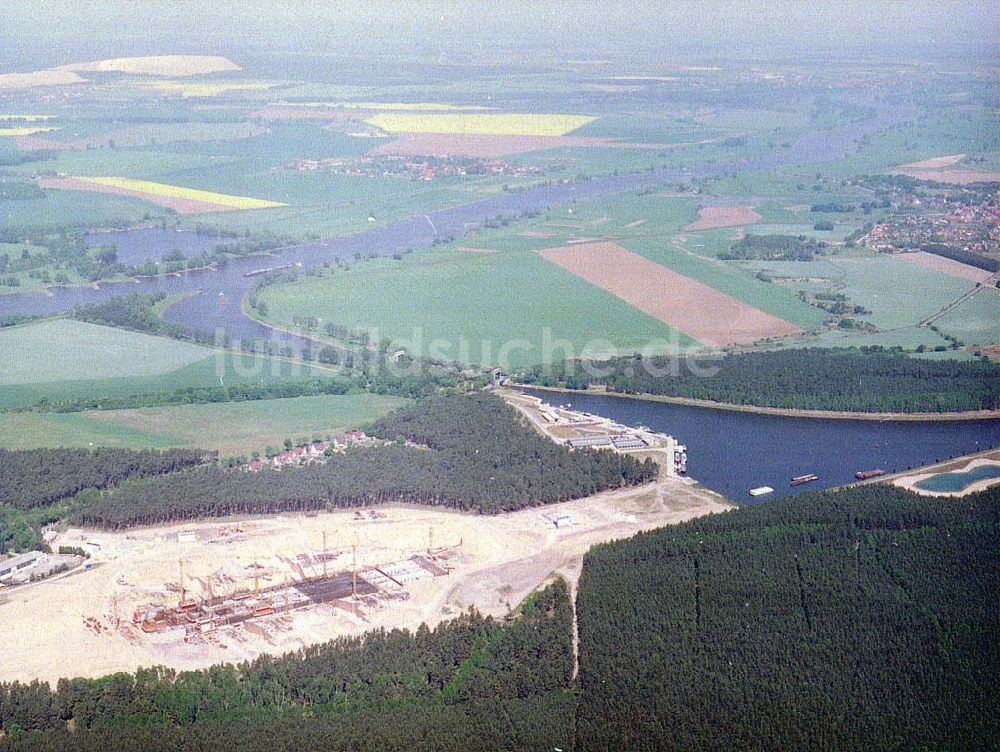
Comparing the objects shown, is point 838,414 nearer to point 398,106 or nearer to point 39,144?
point 39,144

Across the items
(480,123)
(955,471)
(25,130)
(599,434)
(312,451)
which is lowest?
(955,471)

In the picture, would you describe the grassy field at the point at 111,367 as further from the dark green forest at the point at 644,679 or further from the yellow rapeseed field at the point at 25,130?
the yellow rapeseed field at the point at 25,130

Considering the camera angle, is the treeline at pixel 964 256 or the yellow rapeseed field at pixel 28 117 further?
the yellow rapeseed field at pixel 28 117

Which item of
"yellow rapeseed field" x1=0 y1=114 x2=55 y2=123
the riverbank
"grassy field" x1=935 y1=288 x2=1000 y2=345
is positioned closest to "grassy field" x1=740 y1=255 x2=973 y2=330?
"grassy field" x1=935 y1=288 x2=1000 y2=345

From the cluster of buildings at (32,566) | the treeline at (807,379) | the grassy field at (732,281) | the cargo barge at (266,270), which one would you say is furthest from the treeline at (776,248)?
the cluster of buildings at (32,566)

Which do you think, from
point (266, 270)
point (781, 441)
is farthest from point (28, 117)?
point (781, 441)
